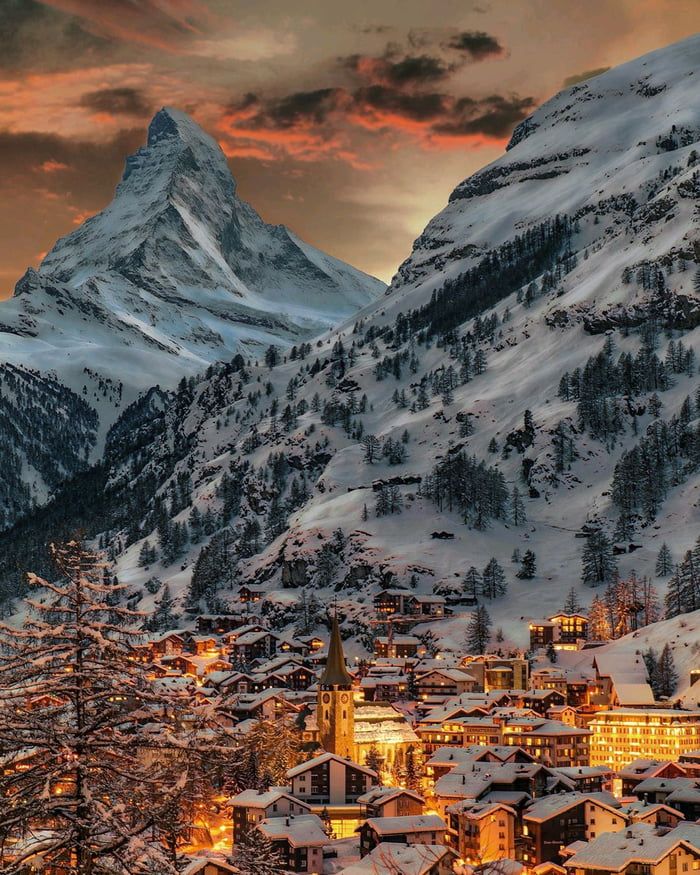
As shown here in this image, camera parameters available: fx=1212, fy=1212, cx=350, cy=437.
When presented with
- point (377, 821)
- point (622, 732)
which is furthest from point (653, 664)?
point (377, 821)

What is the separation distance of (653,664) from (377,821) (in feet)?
239

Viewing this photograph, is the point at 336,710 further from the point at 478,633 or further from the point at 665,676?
the point at 478,633

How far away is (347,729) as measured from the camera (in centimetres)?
14638

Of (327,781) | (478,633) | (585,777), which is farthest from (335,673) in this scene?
(478,633)

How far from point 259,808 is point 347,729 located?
36.5 m

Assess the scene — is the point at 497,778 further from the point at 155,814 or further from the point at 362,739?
the point at 155,814

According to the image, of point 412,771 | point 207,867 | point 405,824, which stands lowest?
point 207,867

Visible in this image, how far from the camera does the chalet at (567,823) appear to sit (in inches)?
4247

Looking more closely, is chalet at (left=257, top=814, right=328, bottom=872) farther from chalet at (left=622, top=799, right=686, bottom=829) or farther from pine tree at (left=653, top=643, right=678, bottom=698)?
pine tree at (left=653, top=643, right=678, bottom=698)

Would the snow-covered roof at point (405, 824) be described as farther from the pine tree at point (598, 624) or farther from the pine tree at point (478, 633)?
the pine tree at point (598, 624)

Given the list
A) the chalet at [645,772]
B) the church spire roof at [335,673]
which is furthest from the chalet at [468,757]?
the church spire roof at [335,673]

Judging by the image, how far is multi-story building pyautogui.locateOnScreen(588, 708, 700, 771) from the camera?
143250 millimetres

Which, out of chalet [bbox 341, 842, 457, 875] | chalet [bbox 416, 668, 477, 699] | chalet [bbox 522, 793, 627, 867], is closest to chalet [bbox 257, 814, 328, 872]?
chalet [bbox 341, 842, 457, 875]

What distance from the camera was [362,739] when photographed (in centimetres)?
14800
